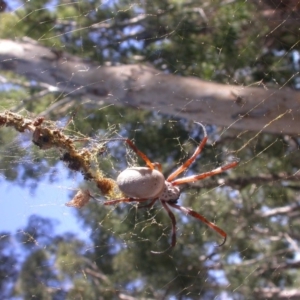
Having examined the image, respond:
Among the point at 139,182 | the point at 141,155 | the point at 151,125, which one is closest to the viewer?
the point at 139,182

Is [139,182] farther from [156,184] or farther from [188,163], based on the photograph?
[188,163]

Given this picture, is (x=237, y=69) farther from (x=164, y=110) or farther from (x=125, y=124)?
(x=125, y=124)

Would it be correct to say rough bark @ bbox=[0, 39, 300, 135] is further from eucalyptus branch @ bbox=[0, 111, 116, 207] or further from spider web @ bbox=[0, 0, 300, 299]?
eucalyptus branch @ bbox=[0, 111, 116, 207]

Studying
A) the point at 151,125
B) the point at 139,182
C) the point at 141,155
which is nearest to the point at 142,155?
the point at 141,155

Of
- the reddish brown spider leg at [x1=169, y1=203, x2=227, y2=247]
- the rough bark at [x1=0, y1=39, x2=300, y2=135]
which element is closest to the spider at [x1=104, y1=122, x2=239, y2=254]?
the reddish brown spider leg at [x1=169, y1=203, x2=227, y2=247]

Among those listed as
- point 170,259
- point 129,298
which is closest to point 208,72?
point 170,259

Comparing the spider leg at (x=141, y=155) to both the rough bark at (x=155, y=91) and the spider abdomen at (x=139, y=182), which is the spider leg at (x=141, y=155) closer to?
the spider abdomen at (x=139, y=182)

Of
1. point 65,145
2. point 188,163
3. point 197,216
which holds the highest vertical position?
point 65,145
